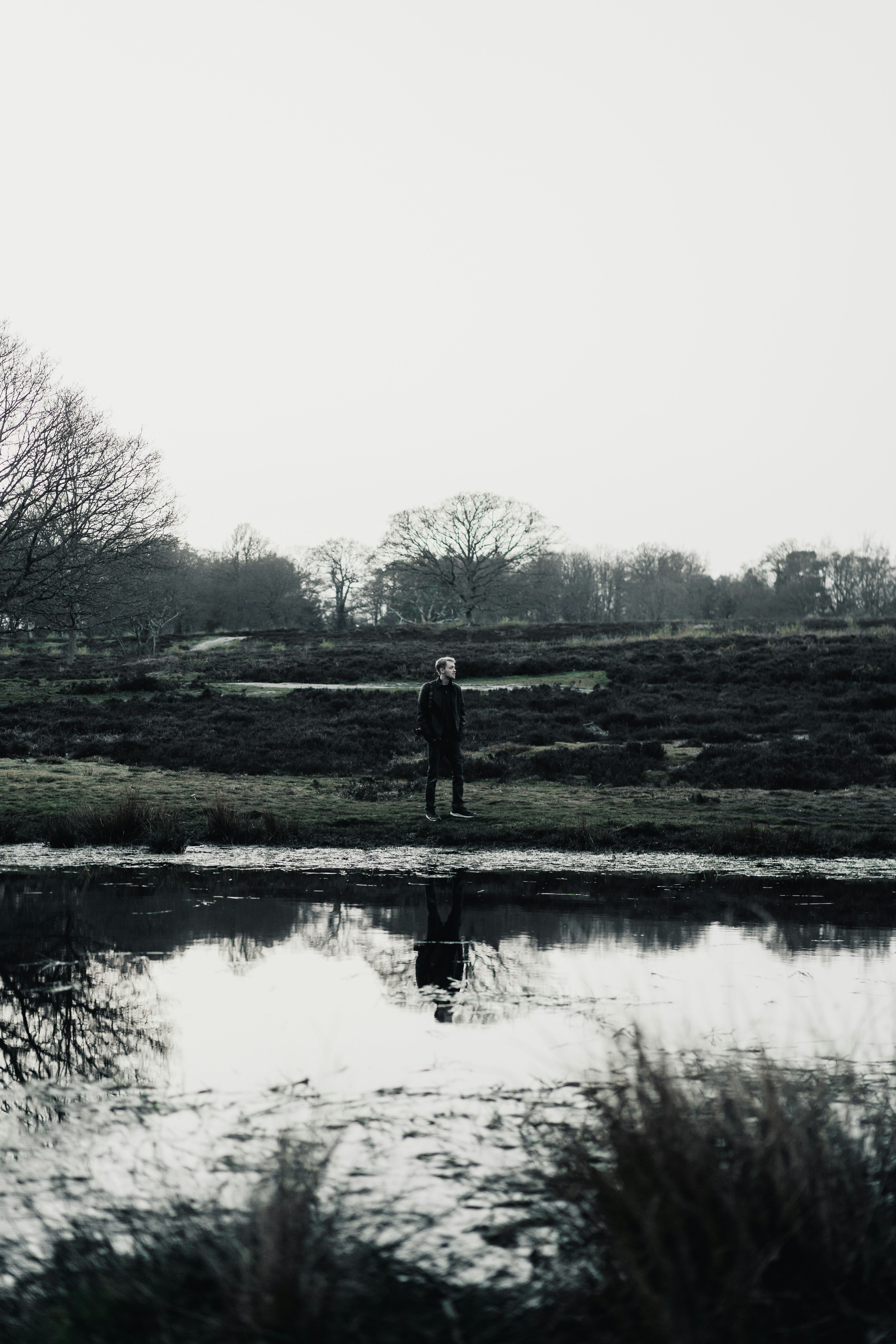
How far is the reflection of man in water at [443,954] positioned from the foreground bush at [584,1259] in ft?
8.47

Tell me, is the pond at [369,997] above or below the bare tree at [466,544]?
below

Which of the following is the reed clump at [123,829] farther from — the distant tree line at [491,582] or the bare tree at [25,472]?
the distant tree line at [491,582]

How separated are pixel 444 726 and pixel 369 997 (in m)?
8.02

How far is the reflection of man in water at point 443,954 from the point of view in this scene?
6.68 m

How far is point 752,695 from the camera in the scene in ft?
94.9

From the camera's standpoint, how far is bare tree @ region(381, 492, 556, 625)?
77.2 meters

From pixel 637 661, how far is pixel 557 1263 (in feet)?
115

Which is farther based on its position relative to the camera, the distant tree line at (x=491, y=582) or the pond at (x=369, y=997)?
the distant tree line at (x=491, y=582)

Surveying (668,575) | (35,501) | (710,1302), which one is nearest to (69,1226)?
(710,1302)

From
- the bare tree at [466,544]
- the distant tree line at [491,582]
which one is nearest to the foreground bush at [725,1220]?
the distant tree line at [491,582]

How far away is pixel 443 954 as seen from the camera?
7598mm

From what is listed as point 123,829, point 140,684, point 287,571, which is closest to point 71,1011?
point 123,829

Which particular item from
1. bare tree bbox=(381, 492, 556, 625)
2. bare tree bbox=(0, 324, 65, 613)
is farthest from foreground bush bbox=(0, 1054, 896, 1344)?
bare tree bbox=(381, 492, 556, 625)

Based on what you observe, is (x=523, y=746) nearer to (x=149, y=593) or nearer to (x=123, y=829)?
(x=123, y=829)
